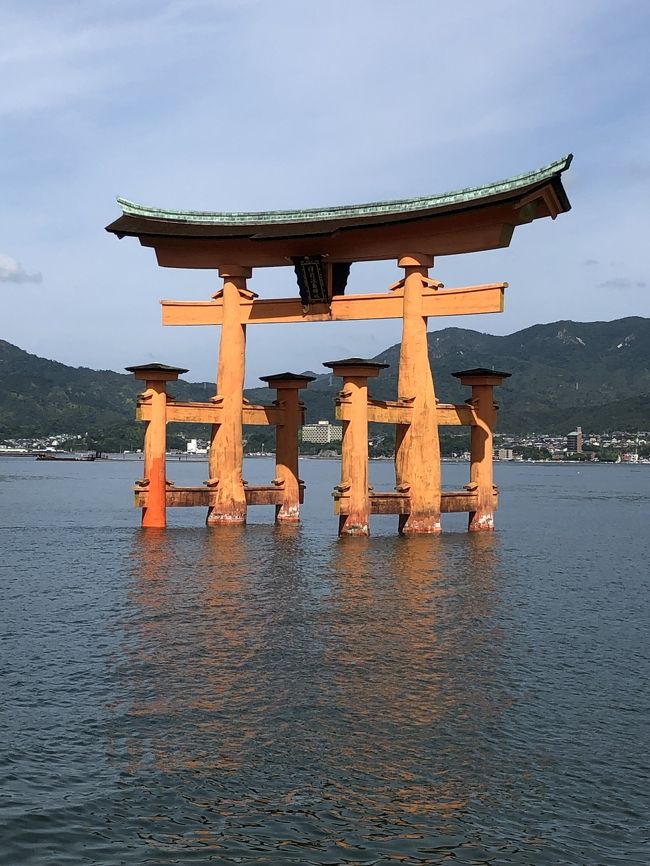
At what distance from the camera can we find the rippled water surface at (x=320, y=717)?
1010 cm

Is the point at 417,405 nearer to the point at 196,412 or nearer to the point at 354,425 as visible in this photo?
the point at 354,425

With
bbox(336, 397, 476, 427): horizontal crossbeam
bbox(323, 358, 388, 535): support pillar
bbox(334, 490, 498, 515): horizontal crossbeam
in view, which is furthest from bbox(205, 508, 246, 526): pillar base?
bbox(336, 397, 476, 427): horizontal crossbeam

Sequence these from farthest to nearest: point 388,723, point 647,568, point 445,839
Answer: point 647,568, point 388,723, point 445,839

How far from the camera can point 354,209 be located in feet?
125

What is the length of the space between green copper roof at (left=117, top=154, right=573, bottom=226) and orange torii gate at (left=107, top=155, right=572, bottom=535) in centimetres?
6

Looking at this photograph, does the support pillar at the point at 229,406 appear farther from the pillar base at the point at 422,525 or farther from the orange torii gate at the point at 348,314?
the pillar base at the point at 422,525

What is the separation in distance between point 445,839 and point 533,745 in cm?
330

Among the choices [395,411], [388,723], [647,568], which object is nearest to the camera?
[388,723]

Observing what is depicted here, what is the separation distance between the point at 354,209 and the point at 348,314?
4211 millimetres

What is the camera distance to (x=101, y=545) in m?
37.2

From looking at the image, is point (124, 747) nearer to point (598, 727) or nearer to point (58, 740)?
point (58, 740)

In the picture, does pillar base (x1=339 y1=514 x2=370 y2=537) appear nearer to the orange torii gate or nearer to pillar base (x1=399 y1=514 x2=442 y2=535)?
the orange torii gate

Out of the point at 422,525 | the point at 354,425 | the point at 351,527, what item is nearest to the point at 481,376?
the point at 422,525

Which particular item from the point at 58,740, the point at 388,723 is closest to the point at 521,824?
the point at 388,723
